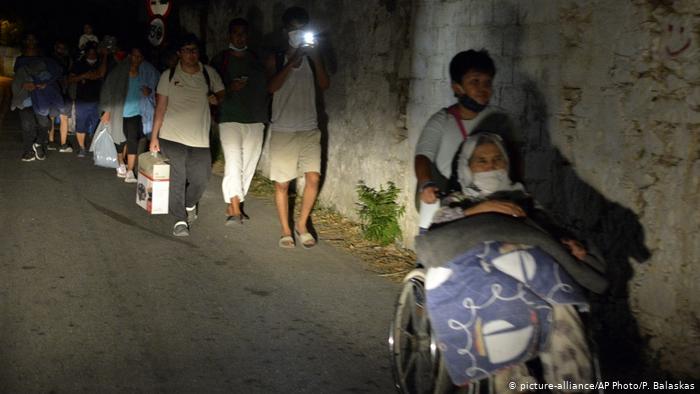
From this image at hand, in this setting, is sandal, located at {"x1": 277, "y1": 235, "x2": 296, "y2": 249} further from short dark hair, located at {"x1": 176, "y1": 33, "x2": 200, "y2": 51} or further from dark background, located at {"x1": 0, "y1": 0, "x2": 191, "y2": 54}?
dark background, located at {"x1": 0, "y1": 0, "x2": 191, "y2": 54}

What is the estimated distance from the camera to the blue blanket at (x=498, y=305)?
3486 mm

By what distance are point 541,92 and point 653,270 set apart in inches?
62.0

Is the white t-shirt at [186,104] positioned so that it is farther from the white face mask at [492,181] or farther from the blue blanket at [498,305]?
the blue blanket at [498,305]

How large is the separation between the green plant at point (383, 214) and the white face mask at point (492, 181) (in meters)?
3.68

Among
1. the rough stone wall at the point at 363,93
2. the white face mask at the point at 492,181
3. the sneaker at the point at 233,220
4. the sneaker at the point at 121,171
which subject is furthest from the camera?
the sneaker at the point at 121,171

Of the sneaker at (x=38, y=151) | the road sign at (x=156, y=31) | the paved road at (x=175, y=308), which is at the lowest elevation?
the paved road at (x=175, y=308)

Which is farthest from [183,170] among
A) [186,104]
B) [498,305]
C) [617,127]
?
[498,305]

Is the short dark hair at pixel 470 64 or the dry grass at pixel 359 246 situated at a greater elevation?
the short dark hair at pixel 470 64

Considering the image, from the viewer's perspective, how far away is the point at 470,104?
15.3 feet

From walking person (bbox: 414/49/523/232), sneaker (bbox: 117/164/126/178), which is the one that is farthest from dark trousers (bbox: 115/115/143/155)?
walking person (bbox: 414/49/523/232)

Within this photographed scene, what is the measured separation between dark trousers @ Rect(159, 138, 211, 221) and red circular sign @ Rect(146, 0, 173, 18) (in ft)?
11.4

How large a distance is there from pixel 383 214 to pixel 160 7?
514 centimetres

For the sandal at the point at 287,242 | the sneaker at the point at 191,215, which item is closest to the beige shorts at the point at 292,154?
the sandal at the point at 287,242

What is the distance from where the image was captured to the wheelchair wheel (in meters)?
4.33
